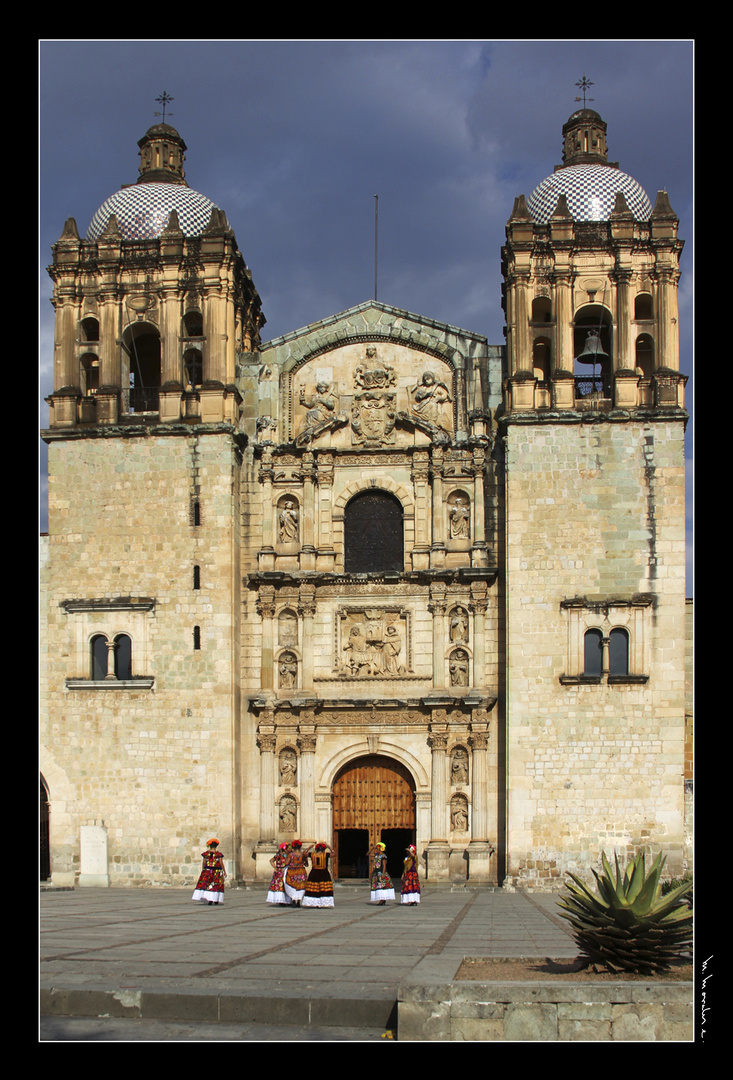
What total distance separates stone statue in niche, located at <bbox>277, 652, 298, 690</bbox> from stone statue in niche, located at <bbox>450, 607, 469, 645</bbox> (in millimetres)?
3622

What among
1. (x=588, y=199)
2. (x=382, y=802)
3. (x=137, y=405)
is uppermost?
(x=588, y=199)

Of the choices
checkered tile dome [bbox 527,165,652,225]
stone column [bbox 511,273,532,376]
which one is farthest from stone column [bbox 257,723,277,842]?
checkered tile dome [bbox 527,165,652,225]

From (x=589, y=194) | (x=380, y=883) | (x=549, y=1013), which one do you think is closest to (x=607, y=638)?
(x=380, y=883)

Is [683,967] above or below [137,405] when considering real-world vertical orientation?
below

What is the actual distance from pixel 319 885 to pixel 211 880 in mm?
2059

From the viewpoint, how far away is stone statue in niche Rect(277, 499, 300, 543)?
27984mm

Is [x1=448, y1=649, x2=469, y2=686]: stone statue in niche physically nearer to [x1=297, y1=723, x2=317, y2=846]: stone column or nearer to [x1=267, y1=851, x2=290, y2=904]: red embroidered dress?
[x1=297, y1=723, x2=317, y2=846]: stone column

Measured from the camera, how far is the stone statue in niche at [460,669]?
88.3 feet

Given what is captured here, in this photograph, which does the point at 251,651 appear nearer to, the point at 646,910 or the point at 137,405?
the point at 137,405

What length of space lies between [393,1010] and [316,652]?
Answer: 17.4 metres

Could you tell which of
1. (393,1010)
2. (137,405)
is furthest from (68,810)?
(393,1010)

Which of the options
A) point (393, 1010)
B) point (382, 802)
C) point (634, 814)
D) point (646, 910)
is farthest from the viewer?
point (382, 802)

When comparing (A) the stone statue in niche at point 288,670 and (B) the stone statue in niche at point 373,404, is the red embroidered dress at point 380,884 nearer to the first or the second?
(A) the stone statue in niche at point 288,670

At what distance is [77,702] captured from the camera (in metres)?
26.5
